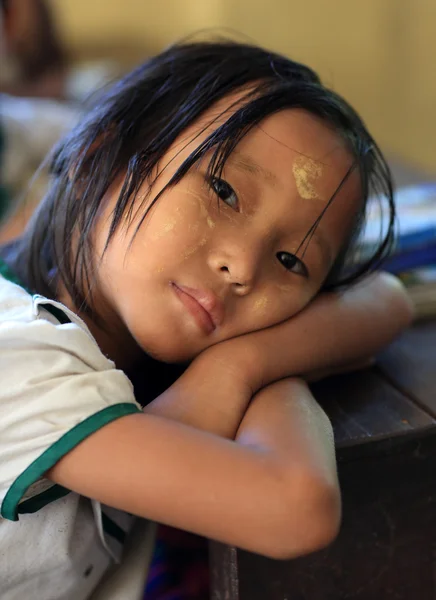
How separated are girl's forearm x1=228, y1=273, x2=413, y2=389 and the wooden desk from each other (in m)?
0.05

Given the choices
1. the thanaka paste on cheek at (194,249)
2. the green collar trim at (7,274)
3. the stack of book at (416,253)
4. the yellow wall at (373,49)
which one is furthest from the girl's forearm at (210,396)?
the yellow wall at (373,49)

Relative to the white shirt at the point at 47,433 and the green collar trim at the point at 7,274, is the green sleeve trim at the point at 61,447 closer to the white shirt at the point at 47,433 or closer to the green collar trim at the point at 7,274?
the white shirt at the point at 47,433

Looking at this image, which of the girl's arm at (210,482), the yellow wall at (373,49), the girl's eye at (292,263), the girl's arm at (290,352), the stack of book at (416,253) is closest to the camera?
the girl's arm at (210,482)

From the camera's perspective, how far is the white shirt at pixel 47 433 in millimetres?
506

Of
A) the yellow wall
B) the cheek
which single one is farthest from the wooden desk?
the yellow wall

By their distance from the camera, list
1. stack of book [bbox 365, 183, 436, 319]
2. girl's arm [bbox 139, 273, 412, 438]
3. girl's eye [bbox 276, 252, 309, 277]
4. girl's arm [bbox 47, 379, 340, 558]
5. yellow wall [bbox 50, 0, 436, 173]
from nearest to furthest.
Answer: girl's arm [bbox 47, 379, 340, 558]
girl's arm [bbox 139, 273, 412, 438]
girl's eye [bbox 276, 252, 309, 277]
stack of book [bbox 365, 183, 436, 319]
yellow wall [bbox 50, 0, 436, 173]

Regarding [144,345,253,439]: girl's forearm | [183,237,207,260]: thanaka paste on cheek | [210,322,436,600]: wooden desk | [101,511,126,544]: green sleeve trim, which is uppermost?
[183,237,207,260]: thanaka paste on cheek

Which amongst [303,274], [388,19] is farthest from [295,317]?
[388,19]

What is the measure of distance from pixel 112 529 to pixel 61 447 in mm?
226

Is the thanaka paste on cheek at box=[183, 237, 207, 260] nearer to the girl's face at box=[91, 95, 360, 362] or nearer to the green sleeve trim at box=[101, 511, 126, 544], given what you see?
the girl's face at box=[91, 95, 360, 362]

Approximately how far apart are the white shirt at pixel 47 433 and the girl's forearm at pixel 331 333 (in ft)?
0.58

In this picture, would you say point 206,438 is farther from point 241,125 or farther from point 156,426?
point 241,125

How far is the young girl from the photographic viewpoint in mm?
498

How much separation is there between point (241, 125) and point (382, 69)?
1748 mm
